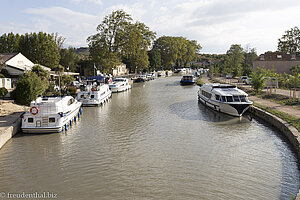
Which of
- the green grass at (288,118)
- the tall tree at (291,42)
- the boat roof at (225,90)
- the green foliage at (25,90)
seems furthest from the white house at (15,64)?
the tall tree at (291,42)

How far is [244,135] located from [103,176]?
379 inches

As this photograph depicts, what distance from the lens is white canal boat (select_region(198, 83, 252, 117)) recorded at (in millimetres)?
20828

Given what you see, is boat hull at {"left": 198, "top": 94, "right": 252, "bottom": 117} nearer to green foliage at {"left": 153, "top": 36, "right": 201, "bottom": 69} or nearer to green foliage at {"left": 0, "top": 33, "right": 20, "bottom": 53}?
green foliage at {"left": 0, "top": 33, "right": 20, "bottom": 53}

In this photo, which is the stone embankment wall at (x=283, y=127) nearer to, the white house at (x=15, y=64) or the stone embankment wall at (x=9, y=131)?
the stone embankment wall at (x=9, y=131)

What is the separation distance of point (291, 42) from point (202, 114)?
7723 centimetres

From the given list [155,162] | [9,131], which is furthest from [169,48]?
[155,162]

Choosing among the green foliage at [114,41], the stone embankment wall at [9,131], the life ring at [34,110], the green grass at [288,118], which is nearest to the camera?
the stone embankment wall at [9,131]

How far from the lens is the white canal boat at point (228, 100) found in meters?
20.8

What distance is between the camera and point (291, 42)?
278 feet

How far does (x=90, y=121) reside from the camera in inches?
815

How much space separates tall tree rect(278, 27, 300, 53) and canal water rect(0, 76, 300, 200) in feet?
254

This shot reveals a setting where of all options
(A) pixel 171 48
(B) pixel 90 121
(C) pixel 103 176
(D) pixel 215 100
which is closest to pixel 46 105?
(B) pixel 90 121

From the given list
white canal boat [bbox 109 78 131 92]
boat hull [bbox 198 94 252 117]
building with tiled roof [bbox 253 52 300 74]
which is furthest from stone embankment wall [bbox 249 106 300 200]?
building with tiled roof [bbox 253 52 300 74]

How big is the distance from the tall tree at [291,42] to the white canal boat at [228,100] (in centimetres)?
7271
